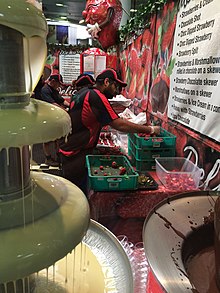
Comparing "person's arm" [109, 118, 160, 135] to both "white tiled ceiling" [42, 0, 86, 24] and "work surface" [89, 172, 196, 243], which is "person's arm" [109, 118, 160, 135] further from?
"white tiled ceiling" [42, 0, 86, 24]

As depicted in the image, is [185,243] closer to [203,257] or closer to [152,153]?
[203,257]

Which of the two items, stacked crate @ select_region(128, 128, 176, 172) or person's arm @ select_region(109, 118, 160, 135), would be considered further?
person's arm @ select_region(109, 118, 160, 135)

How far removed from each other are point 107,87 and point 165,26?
0.84 m

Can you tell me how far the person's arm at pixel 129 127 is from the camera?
2.47m

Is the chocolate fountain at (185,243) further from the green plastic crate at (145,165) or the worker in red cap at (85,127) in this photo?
the worker in red cap at (85,127)

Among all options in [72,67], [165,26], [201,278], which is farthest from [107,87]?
[72,67]

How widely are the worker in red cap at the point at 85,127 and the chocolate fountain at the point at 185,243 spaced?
1494 mm

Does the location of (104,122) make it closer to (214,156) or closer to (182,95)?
(182,95)

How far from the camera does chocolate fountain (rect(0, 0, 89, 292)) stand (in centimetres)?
47

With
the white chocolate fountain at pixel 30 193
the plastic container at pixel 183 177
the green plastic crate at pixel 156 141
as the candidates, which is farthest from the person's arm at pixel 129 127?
the white chocolate fountain at pixel 30 193

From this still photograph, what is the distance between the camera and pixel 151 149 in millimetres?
2299

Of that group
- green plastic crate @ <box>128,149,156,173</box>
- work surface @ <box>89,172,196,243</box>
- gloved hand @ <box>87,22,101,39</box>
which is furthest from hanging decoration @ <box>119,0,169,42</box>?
work surface @ <box>89,172,196,243</box>

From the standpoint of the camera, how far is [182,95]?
7.25 ft

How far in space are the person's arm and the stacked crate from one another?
0.46 feet
